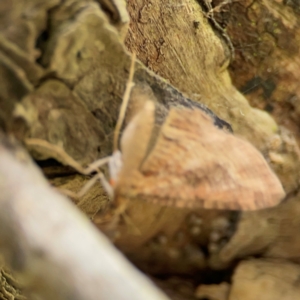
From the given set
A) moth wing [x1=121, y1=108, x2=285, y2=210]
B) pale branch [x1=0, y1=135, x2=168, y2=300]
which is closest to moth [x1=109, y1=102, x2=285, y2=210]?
moth wing [x1=121, y1=108, x2=285, y2=210]

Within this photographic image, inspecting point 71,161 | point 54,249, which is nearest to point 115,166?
point 71,161

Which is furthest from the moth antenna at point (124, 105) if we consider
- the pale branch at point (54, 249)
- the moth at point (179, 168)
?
the pale branch at point (54, 249)

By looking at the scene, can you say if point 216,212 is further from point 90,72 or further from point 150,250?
point 90,72

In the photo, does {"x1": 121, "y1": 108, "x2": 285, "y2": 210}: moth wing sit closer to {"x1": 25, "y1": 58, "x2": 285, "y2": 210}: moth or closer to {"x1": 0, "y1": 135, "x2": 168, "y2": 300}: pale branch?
{"x1": 25, "y1": 58, "x2": 285, "y2": 210}: moth

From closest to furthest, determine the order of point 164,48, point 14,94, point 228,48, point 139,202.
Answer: point 14,94, point 139,202, point 164,48, point 228,48

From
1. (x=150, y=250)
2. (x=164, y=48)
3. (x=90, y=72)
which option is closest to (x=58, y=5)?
(x=90, y=72)
